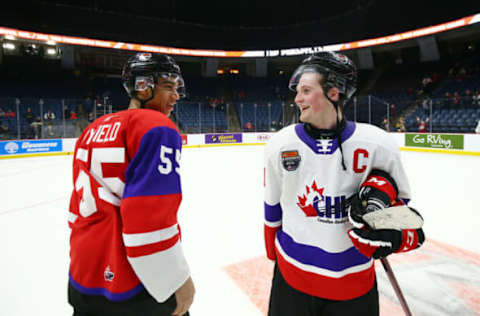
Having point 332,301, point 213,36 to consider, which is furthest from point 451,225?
point 213,36

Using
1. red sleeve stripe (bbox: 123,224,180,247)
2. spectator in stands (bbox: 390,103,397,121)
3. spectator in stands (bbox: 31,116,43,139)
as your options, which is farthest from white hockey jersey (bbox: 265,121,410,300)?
spectator in stands (bbox: 390,103,397,121)

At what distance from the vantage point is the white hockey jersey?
1.11 metres

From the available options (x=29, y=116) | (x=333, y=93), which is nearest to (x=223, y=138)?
(x=29, y=116)

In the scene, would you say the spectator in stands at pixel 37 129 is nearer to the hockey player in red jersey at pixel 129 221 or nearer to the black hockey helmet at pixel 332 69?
the hockey player in red jersey at pixel 129 221

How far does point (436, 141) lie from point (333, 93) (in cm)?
1167

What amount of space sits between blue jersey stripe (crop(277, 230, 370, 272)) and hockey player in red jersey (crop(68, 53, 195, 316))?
440 millimetres

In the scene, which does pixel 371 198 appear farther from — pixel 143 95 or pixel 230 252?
pixel 230 252

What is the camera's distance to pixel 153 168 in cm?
91

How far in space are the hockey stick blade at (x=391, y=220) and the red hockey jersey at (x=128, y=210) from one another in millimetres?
657

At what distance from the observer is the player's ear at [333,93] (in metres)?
1.18

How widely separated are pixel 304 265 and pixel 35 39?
19053mm

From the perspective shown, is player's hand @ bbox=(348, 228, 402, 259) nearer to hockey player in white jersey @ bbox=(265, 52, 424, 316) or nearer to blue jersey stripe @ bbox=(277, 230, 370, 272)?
hockey player in white jersey @ bbox=(265, 52, 424, 316)

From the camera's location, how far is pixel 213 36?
2111 centimetres

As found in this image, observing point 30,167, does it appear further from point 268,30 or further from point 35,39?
point 268,30
